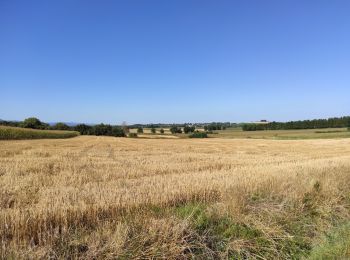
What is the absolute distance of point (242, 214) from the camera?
7.69 m

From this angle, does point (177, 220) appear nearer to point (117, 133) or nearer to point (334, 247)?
point (334, 247)

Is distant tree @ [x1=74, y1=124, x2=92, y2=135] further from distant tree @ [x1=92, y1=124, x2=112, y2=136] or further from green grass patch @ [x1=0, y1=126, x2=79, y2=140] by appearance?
green grass patch @ [x1=0, y1=126, x2=79, y2=140]

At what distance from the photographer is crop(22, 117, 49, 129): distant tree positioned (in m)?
90.9

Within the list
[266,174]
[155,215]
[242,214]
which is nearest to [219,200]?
[242,214]

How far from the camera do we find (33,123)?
91.4 meters

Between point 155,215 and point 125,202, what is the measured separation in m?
1.17

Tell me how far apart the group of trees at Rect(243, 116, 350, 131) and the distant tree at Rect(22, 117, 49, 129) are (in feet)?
220

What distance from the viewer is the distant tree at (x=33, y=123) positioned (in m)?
90.9

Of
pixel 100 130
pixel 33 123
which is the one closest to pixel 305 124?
pixel 100 130

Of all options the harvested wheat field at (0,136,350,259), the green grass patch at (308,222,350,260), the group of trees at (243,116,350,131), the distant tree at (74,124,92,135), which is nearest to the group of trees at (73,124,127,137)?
the distant tree at (74,124,92,135)

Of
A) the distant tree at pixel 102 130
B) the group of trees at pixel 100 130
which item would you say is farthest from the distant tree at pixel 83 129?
the distant tree at pixel 102 130

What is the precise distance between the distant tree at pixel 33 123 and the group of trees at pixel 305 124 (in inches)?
2645

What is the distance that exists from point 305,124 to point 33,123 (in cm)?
8807

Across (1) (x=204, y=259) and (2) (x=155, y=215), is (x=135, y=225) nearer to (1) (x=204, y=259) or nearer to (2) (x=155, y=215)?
(2) (x=155, y=215)
